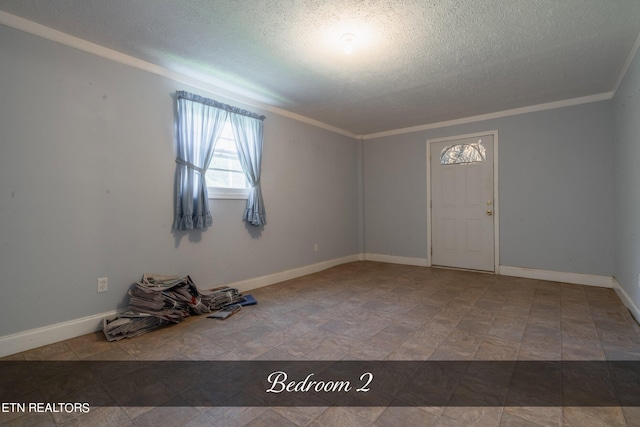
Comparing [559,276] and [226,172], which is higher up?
[226,172]

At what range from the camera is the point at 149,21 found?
224cm

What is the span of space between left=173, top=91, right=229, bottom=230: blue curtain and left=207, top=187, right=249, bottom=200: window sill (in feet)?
0.57

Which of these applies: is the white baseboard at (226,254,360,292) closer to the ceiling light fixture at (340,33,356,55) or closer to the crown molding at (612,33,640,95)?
the ceiling light fixture at (340,33,356,55)

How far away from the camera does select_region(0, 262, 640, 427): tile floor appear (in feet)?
4.82

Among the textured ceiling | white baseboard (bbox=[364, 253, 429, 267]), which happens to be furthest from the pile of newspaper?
white baseboard (bbox=[364, 253, 429, 267])

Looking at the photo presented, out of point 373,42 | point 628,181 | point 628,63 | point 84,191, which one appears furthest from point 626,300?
point 84,191

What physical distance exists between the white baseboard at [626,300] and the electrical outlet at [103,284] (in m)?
4.63

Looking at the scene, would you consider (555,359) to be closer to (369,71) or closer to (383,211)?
(369,71)

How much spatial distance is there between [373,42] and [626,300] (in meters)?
3.56

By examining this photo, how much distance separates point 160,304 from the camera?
268 centimetres

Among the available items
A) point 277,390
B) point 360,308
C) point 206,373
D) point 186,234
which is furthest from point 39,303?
point 360,308

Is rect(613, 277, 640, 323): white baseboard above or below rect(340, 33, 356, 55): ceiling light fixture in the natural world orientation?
below

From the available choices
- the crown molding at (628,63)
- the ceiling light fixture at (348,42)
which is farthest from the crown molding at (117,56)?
the crown molding at (628,63)

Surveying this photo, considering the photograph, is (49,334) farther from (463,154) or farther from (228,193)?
(463,154)
